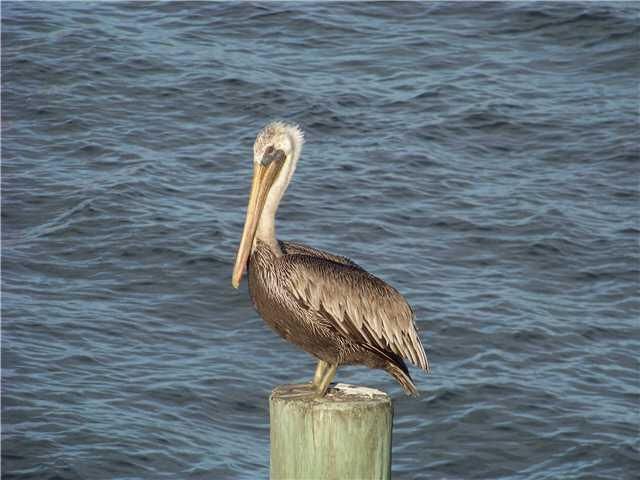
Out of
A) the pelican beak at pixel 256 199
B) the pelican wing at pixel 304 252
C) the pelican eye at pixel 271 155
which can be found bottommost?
the pelican wing at pixel 304 252

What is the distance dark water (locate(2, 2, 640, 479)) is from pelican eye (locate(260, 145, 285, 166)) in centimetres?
294

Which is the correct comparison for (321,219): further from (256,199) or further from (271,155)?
(256,199)

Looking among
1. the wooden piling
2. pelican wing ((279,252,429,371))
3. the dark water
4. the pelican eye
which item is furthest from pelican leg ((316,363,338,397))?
the dark water

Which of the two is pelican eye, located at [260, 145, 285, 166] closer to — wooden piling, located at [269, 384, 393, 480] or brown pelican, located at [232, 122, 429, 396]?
brown pelican, located at [232, 122, 429, 396]

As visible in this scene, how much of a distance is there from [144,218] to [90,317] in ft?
6.08

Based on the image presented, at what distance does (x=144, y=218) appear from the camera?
36.6ft

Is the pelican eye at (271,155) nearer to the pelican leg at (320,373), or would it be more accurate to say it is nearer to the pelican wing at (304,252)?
the pelican wing at (304,252)

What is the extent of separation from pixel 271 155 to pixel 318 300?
2.29 feet

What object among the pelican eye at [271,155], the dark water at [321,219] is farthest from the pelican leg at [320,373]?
the dark water at [321,219]

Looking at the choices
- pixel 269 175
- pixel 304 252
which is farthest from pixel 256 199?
pixel 304 252

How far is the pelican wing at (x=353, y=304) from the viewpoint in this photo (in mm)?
4789

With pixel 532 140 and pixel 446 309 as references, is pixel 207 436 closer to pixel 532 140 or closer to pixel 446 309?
pixel 446 309

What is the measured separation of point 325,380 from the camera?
451 cm

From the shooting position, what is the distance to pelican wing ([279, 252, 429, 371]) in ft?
15.7
